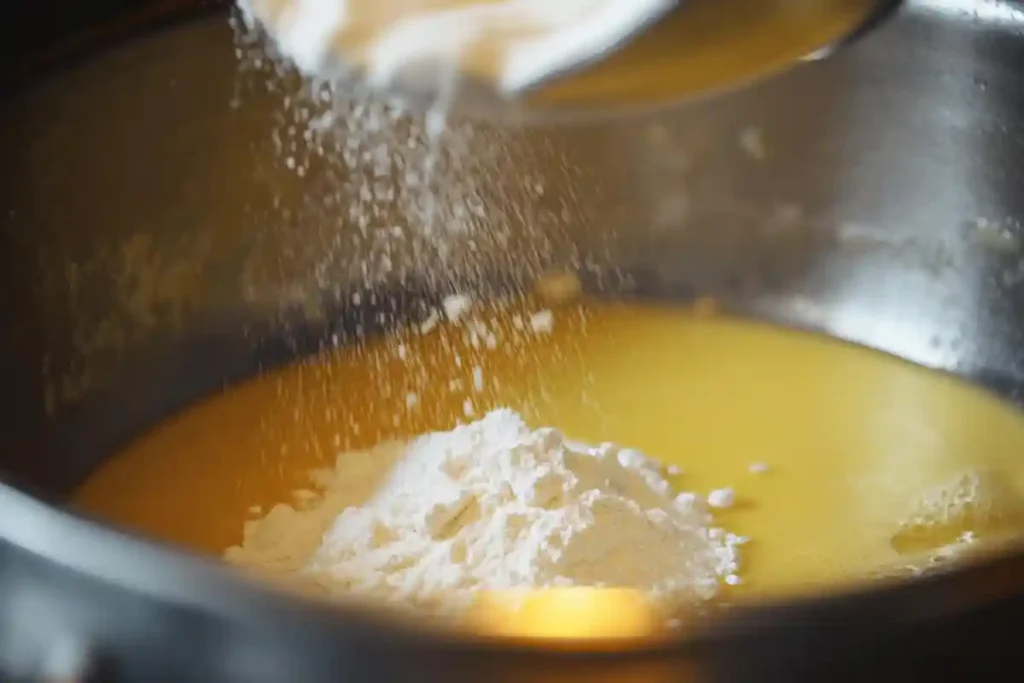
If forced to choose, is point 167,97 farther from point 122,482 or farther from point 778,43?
point 778,43

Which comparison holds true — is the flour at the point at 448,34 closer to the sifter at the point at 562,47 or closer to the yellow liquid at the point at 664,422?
the sifter at the point at 562,47

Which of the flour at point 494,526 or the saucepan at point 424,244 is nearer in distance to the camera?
the flour at point 494,526

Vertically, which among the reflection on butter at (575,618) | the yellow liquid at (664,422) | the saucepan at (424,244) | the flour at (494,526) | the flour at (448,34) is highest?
the saucepan at (424,244)

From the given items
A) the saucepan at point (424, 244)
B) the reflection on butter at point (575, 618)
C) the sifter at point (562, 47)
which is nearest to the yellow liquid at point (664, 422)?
the saucepan at point (424, 244)

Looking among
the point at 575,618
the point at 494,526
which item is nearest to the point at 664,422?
the point at 494,526

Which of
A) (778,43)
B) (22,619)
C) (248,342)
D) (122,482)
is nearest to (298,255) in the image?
(248,342)

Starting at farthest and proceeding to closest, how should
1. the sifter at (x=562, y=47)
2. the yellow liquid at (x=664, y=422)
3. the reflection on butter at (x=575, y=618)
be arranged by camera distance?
1. the yellow liquid at (x=664, y=422)
2. the sifter at (x=562, y=47)
3. the reflection on butter at (x=575, y=618)

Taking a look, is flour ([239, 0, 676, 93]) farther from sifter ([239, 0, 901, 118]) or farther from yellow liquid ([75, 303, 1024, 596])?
yellow liquid ([75, 303, 1024, 596])
